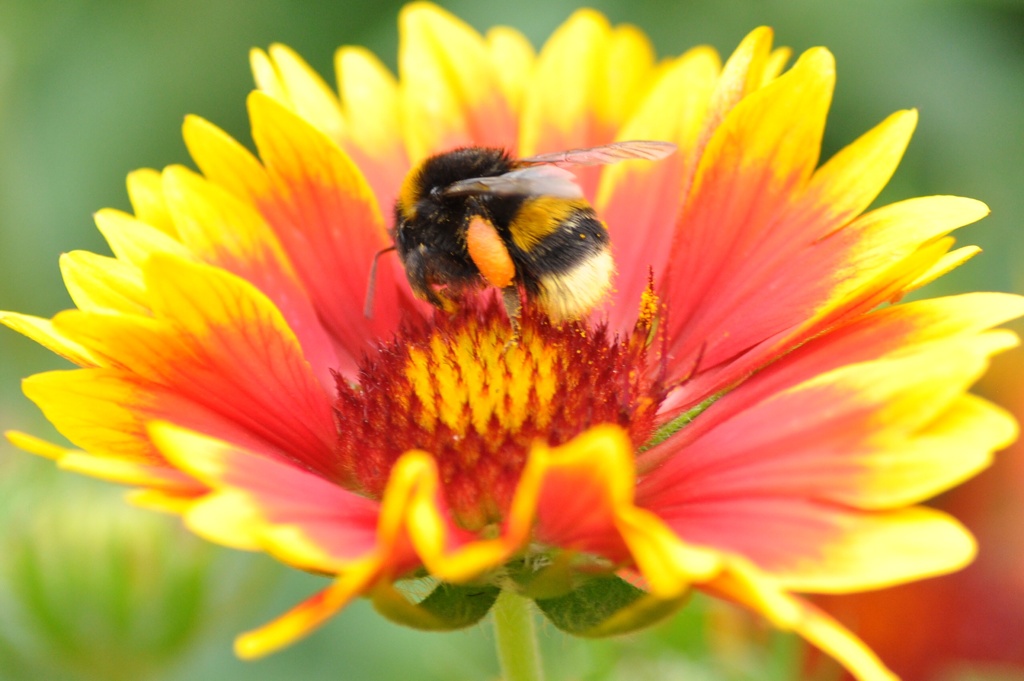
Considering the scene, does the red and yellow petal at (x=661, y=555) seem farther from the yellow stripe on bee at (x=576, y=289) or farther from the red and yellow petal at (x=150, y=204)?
the red and yellow petal at (x=150, y=204)

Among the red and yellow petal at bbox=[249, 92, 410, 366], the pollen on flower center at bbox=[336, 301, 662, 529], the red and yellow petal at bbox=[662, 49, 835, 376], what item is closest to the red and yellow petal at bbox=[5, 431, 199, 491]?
the pollen on flower center at bbox=[336, 301, 662, 529]

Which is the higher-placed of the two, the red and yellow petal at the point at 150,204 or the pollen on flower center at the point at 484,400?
the red and yellow petal at the point at 150,204

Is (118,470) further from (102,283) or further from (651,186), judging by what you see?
(651,186)

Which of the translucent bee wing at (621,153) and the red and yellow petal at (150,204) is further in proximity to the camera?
the red and yellow petal at (150,204)

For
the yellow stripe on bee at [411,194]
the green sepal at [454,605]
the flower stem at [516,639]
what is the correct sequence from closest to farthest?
the green sepal at [454,605] → the flower stem at [516,639] → the yellow stripe on bee at [411,194]

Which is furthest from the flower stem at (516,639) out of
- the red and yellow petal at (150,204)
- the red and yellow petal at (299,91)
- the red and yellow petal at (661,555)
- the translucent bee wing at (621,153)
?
the red and yellow petal at (299,91)

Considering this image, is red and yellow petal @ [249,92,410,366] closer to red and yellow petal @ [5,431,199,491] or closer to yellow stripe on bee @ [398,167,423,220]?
yellow stripe on bee @ [398,167,423,220]

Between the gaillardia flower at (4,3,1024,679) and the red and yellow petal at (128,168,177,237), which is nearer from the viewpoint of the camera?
the gaillardia flower at (4,3,1024,679)

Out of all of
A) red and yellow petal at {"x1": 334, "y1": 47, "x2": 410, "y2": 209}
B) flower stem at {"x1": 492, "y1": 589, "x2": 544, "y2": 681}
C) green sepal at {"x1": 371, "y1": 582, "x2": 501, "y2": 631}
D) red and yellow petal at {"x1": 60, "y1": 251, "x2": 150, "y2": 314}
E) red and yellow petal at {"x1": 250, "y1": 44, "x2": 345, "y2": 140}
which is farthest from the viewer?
red and yellow petal at {"x1": 334, "y1": 47, "x2": 410, "y2": 209}
